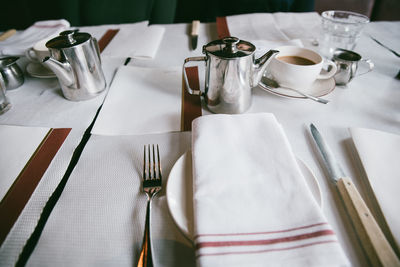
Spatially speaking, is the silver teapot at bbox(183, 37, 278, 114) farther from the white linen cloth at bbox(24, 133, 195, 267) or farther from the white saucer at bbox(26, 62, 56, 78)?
the white saucer at bbox(26, 62, 56, 78)

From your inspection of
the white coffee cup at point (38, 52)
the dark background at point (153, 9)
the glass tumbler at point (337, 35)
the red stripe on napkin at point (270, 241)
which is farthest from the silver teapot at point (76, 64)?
the dark background at point (153, 9)

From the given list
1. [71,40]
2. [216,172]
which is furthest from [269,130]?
[71,40]

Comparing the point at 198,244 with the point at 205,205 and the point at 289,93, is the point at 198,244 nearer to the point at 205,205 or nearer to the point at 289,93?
the point at 205,205

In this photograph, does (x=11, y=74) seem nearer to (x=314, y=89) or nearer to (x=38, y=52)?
(x=38, y=52)

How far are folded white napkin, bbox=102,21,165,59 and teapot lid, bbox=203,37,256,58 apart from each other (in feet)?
1.14

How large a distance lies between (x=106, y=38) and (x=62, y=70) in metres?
0.43

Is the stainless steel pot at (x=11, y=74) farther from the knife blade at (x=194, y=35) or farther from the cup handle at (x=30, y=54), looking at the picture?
the knife blade at (x=194, y=35)

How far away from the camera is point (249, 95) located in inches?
19.7

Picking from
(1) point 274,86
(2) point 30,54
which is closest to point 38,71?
(2) point 30,54

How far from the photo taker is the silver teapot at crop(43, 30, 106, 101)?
480 mm

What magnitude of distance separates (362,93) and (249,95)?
0.98 ft

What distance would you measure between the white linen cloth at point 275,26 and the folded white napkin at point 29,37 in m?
0.61

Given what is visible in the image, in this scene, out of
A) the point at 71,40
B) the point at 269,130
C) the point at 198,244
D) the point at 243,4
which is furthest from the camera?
the point at 243,4

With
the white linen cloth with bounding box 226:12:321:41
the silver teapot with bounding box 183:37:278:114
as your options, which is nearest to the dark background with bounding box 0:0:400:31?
the white linen cloth with bounding box 226:12:321:41
